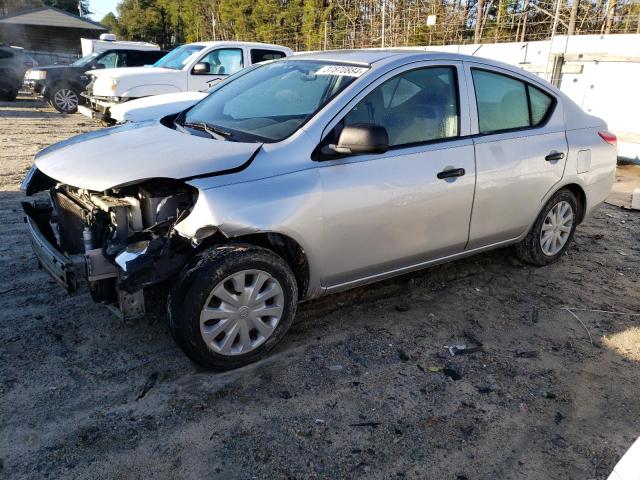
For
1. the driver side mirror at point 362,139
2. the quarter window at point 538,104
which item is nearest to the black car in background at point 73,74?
the quarter window at point 538,104

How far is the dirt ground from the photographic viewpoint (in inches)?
99.3

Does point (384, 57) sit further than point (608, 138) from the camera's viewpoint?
No

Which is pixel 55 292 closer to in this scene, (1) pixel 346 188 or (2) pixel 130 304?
(2) pixel 130 304

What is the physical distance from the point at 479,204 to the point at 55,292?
10.6 feet

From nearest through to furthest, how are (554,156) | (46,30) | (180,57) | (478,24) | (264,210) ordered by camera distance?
(264,210), (554,156), (180,57), (478,24), (46,30)

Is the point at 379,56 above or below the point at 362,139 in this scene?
above

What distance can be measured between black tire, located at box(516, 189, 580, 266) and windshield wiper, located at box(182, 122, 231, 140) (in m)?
2.78

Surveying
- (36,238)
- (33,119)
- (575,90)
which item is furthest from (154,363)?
(33,119)

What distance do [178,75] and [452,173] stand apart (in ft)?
25.1

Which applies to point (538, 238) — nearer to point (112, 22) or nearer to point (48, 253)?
point (48, 253)

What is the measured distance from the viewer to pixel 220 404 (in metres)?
2.87

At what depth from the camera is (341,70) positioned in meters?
3.65

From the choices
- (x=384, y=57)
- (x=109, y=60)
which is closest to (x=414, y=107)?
(x=384, y=57)

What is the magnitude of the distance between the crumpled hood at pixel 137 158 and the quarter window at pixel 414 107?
82cm
